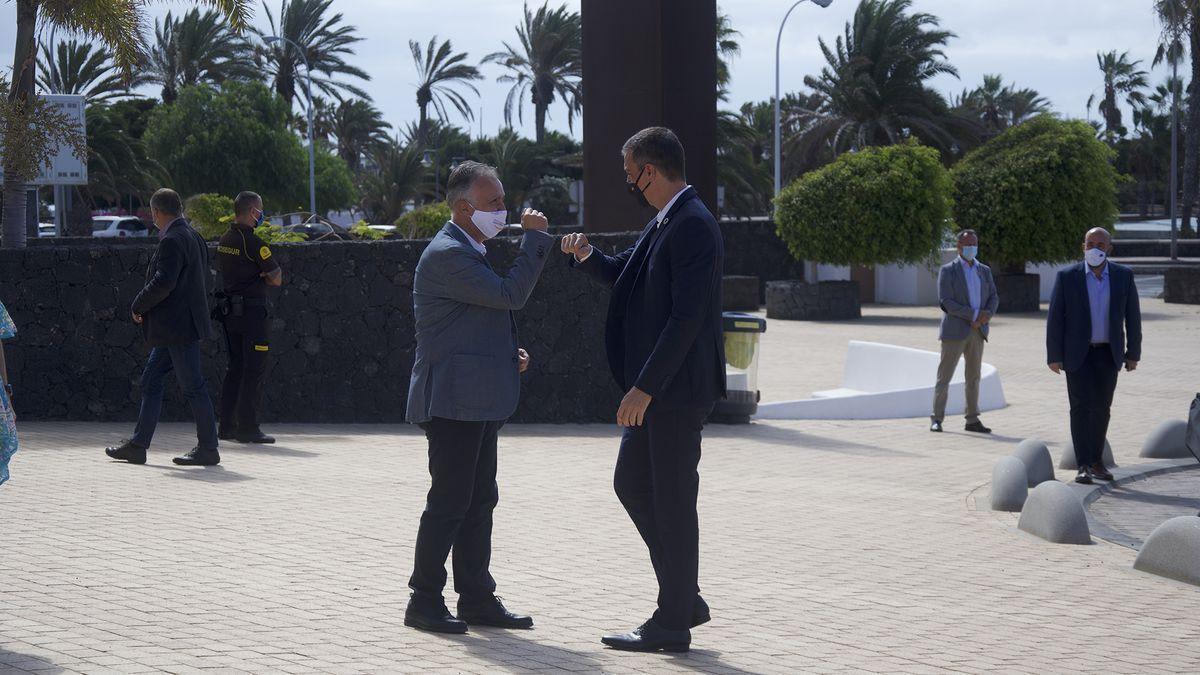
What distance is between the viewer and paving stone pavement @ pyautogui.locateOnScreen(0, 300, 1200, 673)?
5.16 metres

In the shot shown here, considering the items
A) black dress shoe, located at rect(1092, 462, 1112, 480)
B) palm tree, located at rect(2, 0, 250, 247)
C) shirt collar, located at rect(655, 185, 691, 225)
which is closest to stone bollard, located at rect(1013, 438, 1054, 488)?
black dress shoe, located at rect(1092, 462, 1112, 480)

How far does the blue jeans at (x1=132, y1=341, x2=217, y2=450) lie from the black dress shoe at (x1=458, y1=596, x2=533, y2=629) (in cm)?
449

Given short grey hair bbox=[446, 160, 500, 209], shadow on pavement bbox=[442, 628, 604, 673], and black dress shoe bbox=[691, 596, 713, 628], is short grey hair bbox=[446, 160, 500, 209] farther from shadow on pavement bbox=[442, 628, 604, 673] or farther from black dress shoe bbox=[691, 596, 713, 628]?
black dress shoe bbox=[691, 596, 713, 628]

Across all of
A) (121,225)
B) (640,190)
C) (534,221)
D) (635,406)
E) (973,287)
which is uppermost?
(121,225)

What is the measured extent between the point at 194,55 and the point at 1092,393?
5113 centimetres

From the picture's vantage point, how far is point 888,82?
43375 mm

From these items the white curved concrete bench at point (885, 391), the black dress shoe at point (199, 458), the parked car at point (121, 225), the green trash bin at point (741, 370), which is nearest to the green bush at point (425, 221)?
the white curved concrete bench at point (885, 391)

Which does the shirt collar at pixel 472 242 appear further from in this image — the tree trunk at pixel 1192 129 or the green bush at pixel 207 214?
the tree trunk at pixel 1192 129

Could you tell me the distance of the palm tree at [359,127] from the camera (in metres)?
69.1

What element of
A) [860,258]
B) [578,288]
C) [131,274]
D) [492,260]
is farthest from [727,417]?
[860,258]

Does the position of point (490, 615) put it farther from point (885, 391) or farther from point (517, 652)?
point (885, 391)

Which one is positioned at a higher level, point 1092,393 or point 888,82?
point 888,82

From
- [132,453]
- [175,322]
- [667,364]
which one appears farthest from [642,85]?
[667,364]

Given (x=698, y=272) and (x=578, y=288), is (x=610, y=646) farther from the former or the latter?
(x=578, y=288)
